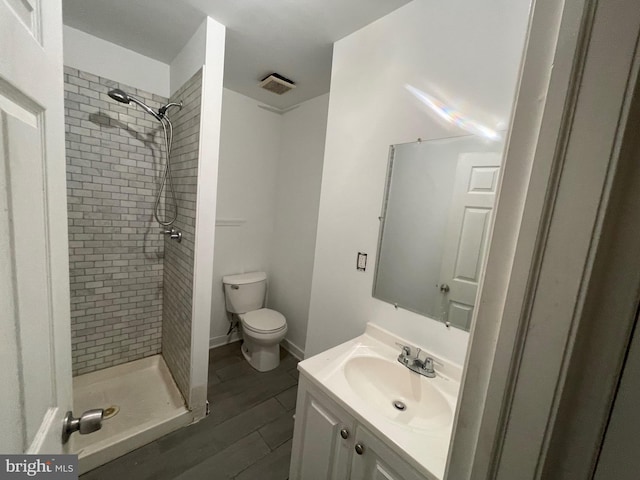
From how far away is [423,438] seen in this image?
76 cm

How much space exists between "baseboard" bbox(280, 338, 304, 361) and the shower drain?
1.35 meters

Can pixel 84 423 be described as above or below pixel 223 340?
above

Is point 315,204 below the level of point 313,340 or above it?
above

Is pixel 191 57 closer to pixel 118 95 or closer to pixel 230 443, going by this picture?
pixel 118 95

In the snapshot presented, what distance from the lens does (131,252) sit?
76.1 inches

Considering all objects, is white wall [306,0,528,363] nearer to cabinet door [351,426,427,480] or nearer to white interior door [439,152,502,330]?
white interior door [439,152,502,330]

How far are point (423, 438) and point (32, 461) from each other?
90cm

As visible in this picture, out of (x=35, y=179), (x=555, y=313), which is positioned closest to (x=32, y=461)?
(x=35, y=179)

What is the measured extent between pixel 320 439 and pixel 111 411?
153cm

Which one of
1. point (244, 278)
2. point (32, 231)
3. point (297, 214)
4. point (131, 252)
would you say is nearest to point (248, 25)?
point (297, 214)

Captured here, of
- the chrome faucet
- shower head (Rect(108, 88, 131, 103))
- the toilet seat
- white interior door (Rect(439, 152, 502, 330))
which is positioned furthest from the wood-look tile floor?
shower head (Rect(108, 88, 131, 103))

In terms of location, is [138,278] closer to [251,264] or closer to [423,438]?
[251,264]

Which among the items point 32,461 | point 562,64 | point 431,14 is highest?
point 431,14

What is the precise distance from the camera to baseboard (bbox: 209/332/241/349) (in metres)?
2.46
